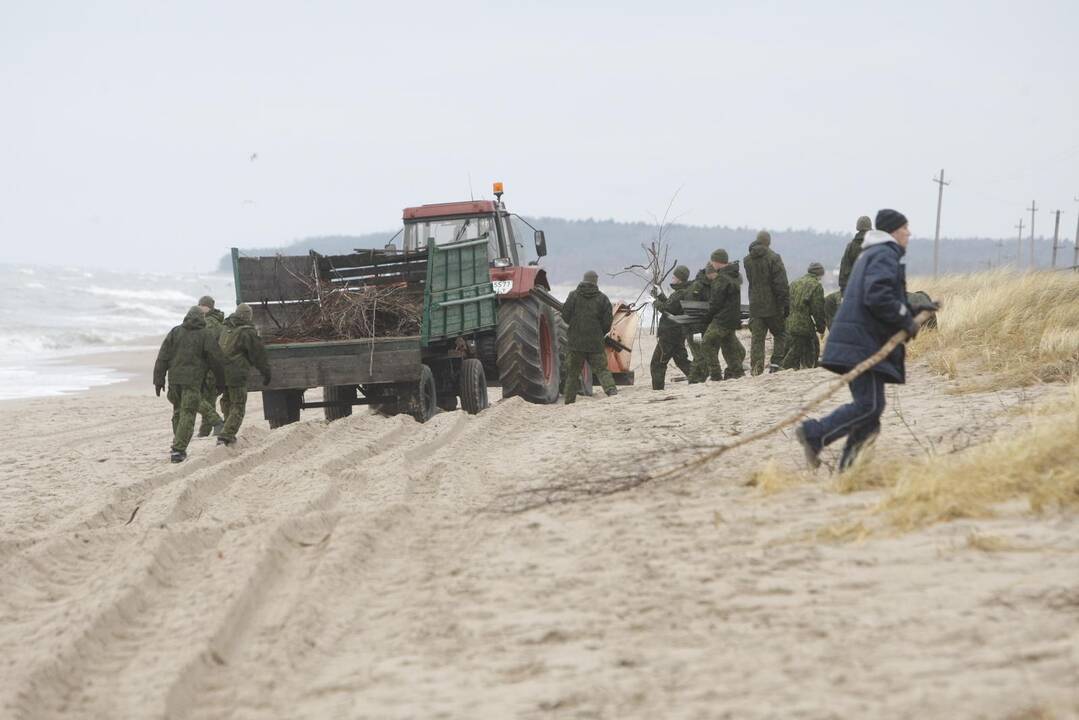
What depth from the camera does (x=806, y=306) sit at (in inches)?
538

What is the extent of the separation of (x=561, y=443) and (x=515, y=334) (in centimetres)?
360

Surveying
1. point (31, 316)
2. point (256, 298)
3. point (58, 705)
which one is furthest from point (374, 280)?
point (31, 316)

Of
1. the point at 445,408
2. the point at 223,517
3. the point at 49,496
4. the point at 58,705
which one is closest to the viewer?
the point at 58,705

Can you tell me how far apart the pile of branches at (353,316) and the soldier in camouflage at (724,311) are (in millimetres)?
3507

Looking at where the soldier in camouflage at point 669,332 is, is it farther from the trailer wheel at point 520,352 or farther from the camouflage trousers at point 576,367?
the trailer wheel at point 520,352

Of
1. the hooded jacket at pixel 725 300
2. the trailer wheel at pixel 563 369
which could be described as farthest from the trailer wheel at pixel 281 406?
the hooded jacket at pixel 725 300

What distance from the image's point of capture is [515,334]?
12703mm

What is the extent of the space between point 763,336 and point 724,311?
0.95 m

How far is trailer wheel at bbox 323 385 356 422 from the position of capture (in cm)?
1306

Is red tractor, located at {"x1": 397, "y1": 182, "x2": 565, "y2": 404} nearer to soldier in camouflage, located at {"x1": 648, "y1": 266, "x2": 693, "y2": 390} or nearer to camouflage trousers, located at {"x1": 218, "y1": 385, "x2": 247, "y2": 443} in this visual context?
soldier in camouflage, located at {"x1": 648, "y1": 266, "x2": 693, "y2": 390}

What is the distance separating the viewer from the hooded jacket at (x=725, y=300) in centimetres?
1343

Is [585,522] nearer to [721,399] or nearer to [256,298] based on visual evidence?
[721,399]

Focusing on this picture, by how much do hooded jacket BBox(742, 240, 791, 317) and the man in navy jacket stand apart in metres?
7.01

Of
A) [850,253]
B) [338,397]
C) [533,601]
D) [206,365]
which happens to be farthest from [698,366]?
[533,601]
